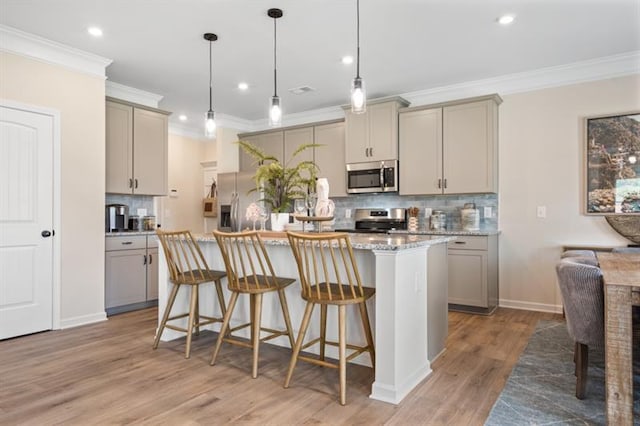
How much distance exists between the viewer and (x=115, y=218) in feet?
15.4

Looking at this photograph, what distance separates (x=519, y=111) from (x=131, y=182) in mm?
4492

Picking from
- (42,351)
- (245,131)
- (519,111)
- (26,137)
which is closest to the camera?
(42,351)

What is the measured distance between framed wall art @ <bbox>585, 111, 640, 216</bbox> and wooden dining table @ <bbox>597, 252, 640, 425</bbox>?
8.89ft

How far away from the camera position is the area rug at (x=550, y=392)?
2.06m

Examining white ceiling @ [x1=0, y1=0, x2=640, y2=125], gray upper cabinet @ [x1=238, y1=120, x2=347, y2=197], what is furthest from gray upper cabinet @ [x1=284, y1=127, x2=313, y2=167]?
white ceiling @ [x1=0, y1=0, x2=640, y2=125]

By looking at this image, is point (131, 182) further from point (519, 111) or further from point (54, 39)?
point (519, 111)

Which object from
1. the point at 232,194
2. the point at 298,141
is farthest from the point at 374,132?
the point at 232,194

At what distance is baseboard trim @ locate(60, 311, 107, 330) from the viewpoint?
12.5 feet

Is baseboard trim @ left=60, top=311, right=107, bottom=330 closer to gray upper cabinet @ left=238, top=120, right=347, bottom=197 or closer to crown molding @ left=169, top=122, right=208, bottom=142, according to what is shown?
gray upper cabinet @ left=238, top=120, right=347, bottom=197

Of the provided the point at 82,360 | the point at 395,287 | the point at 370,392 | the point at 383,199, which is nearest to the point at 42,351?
the point at 82,360

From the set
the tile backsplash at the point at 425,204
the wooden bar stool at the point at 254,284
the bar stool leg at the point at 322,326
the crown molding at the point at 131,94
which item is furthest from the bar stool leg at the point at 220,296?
the crown molding at the point at 131,94

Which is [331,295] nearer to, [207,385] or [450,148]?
[207,385]

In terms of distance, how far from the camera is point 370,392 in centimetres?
237

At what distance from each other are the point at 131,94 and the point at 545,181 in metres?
4.92
